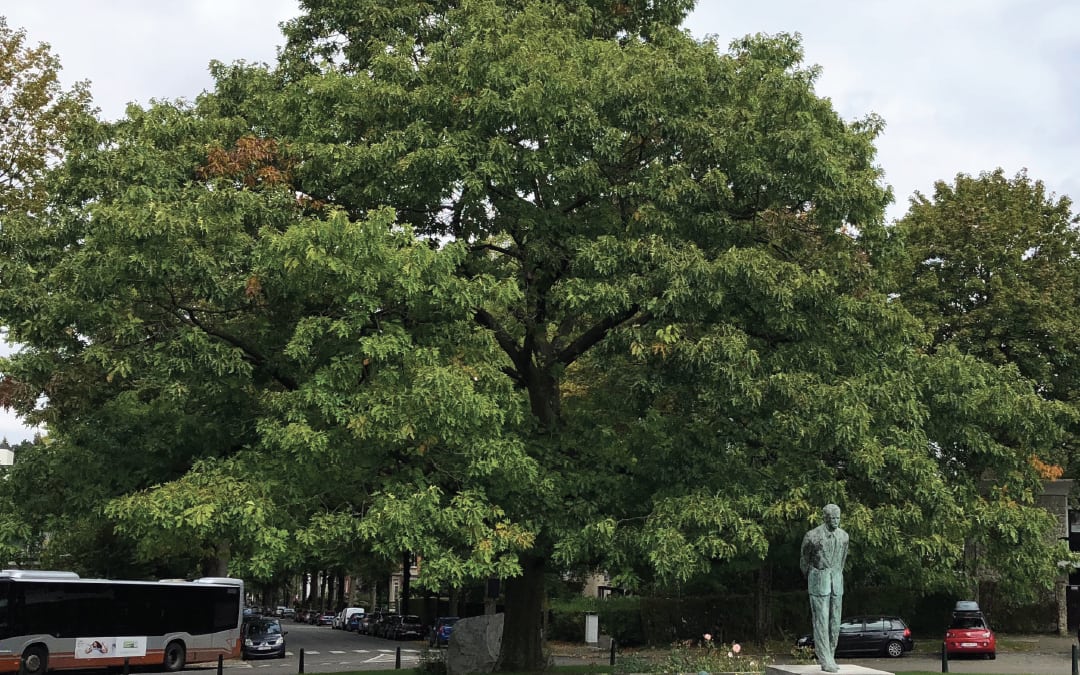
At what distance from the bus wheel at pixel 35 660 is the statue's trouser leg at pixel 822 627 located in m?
22.6

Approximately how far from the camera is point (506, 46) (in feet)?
55.2

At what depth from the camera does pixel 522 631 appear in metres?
21.5

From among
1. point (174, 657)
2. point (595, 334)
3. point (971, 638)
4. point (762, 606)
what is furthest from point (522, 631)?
point (762, 606)

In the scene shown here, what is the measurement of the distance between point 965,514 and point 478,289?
9.48 meters

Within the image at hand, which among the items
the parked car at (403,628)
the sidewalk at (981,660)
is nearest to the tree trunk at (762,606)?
the sidewalk at (981,660)

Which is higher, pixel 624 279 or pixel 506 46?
pixel 506 46

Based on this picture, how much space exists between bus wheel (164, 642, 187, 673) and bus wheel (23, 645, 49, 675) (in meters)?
4.98

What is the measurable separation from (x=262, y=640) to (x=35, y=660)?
514 inches

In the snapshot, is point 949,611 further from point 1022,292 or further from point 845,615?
point 1022,292

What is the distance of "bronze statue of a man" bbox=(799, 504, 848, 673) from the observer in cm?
1350

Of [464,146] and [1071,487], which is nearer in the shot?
[464,146]

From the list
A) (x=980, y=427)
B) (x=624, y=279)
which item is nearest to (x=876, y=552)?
(x=980, y=427)

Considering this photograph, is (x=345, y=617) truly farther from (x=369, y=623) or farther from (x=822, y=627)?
(x=822, y=627)

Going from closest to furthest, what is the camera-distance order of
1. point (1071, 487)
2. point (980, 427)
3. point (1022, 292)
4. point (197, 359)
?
1. point (197, 359)
2. point (980, 427)
3. point (1022, 292)
4. point (1071, 487)
